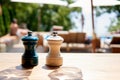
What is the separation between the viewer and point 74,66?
60.3 inches

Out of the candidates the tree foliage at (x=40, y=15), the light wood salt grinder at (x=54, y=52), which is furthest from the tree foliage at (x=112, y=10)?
the light wood salt grinder at (x=54, y=52)

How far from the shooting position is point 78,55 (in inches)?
74.1

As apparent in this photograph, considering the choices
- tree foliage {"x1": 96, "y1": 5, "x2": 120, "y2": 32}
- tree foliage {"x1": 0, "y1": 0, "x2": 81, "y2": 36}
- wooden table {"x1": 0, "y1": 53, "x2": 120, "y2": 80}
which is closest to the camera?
wooden table {"x1": 0, "y1": 53, "x2": 120, "y2": 80}

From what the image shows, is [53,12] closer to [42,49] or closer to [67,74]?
[42,49]

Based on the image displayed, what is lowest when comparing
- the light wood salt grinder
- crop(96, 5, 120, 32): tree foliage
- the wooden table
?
the wooden table

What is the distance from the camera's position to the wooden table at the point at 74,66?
1279 mm

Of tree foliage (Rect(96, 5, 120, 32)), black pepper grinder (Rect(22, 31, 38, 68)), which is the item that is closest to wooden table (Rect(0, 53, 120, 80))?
black pepper grinder (Rect(22, 31, 38, 68))

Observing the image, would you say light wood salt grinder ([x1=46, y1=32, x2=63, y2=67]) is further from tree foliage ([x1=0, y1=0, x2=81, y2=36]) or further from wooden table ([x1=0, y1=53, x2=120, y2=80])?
tree foliage ([x1=0, y1=0, x2=81, y2=36])

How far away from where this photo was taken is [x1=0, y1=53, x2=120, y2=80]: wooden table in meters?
1.28

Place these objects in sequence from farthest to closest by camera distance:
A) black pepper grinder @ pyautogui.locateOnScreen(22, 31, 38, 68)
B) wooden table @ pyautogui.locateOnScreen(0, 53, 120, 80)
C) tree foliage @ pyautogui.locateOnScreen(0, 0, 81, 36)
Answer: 1. tree foliage @ pyautogui.locateOnScreen(0, 0, 81, 36)
2. black pepper grinder @ pyautogui.locateOnScreen(22, 31, 38, 68)
3. wooden table @ pyautogui.locateOnScreen(0, 53, 120, 80)

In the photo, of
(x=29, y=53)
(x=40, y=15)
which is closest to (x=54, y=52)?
(x=29, y=53)

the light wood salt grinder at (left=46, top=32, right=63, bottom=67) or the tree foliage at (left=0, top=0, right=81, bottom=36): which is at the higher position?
the tree foliage at (left=0, top=0, right=81, bottom=36)

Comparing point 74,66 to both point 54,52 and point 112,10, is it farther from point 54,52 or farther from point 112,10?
point 112,10

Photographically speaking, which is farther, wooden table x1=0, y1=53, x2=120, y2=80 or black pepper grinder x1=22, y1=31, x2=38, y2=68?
black pepper grinder x1=22, y1=31, x2=38, y2=68
